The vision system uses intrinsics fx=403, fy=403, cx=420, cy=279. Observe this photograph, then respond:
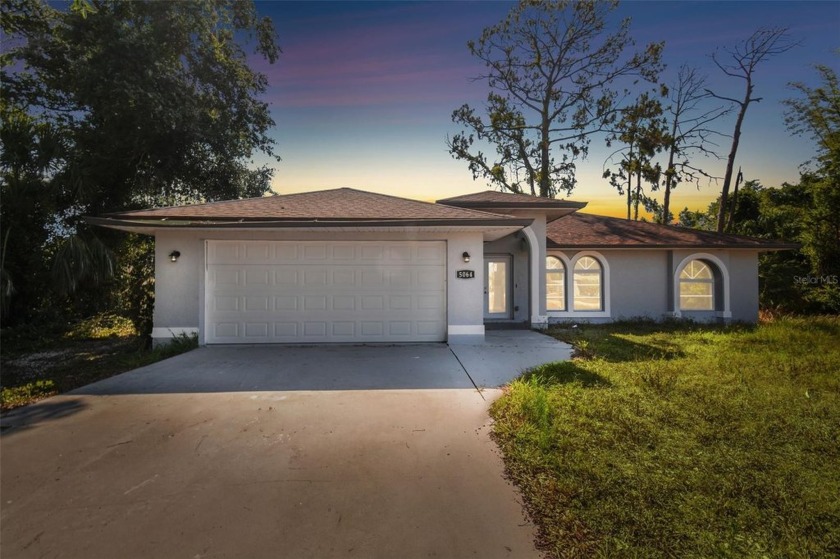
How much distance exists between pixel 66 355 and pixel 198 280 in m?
3.24

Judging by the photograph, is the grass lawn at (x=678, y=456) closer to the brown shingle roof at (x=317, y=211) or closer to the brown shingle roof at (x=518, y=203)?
the brown shingle roof at (x=317, y=211)

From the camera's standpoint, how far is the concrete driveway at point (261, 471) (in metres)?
2.62

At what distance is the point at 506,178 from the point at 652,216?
12.3 metres

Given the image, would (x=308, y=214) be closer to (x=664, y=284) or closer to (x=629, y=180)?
(x=664, y=284)

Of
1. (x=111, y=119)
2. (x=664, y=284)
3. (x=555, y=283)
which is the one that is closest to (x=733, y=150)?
(x=664, y=284)

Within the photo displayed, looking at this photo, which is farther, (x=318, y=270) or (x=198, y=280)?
(x=198, y=280)

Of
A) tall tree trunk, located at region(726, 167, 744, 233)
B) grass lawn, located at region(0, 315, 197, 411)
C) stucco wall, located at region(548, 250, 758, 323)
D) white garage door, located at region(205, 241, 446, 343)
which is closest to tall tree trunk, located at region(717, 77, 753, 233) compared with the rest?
tall tree trunk, located at region(726, 167, 744, 233)

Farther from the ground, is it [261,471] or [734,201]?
[734,201]

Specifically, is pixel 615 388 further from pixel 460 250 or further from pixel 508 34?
pixel 508 34

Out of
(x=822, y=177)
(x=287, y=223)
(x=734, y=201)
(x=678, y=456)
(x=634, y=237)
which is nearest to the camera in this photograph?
(x=678, y=456)

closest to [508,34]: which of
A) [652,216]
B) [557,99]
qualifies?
[557,99]

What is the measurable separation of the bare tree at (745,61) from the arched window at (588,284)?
38.7 feet

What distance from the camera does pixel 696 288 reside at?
13.6 meters

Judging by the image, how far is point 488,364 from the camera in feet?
23.4
